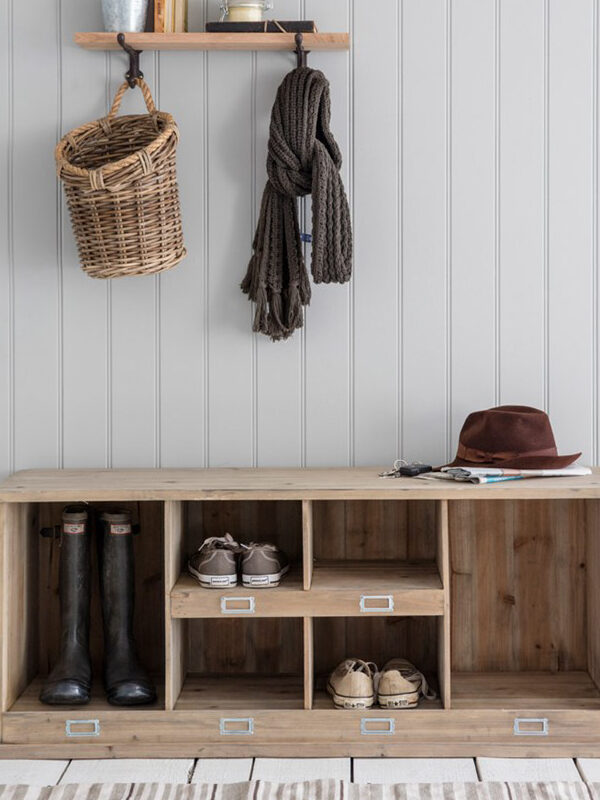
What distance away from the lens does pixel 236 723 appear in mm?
2115

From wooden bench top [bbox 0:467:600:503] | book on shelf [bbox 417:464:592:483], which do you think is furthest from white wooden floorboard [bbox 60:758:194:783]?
book on shelf [bbox 417:464:592:483]

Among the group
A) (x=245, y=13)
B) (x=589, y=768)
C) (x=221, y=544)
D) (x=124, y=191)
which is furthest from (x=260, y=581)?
(x=245, y=13)

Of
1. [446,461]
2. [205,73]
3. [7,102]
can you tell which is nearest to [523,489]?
[446,461]

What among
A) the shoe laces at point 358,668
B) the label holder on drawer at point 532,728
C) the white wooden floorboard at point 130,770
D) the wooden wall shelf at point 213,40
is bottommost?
the white wooden floorboard at point 130,770

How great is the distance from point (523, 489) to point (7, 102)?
63.7 inches

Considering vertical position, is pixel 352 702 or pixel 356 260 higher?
pixel 356 260

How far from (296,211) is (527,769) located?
1.41 meters

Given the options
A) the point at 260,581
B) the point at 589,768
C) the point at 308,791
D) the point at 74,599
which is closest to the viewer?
the point at 308,791

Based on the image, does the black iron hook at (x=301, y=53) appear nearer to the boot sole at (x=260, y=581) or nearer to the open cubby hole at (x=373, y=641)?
the boot sole at (x=260, y=581)

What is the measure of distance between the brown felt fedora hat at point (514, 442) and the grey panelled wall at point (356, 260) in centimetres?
19

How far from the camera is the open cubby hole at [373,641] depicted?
7.99 feet

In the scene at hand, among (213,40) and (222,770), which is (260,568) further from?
(213,40)

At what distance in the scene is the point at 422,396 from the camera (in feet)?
8.02

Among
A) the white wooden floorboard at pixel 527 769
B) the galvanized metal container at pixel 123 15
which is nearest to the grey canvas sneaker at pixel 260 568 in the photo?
the white wooden floorboard at pixel 527 769
